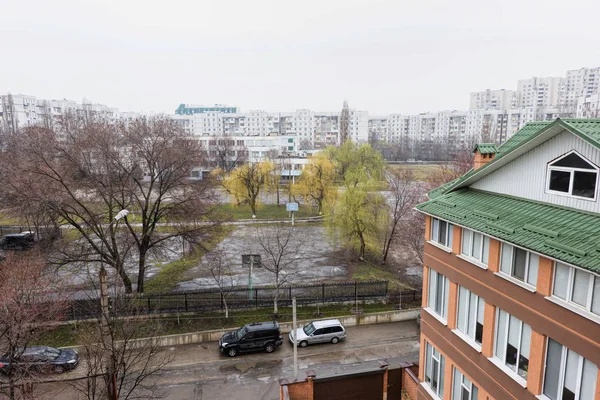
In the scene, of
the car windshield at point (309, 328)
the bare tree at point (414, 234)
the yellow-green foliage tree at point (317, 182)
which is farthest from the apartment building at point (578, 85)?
the car windshield at point (309, 328)

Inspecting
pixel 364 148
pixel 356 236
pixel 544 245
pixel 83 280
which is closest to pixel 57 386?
pixel 83 280

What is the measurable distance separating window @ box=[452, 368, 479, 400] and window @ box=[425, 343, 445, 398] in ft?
2.31

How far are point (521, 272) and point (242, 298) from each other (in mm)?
17639

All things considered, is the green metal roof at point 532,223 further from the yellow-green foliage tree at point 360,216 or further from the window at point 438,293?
the yellow-green foliage tree at point 360,216

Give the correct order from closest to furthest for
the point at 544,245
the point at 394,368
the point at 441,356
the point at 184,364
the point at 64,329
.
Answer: the point at 544,245 < the point at 441,356 < the point at 394,368 < the point at 184,364 < the point at 64,329

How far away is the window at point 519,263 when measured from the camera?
879cm

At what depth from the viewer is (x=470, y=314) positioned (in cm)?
1111

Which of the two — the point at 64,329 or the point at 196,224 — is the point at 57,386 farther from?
the point at 196,224

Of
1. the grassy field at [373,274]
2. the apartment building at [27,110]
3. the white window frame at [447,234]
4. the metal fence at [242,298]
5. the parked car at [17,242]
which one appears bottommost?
the grassy field at [373,274]

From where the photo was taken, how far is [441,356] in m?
12.6

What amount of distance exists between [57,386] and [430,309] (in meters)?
15.1

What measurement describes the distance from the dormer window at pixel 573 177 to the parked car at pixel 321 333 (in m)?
13.3

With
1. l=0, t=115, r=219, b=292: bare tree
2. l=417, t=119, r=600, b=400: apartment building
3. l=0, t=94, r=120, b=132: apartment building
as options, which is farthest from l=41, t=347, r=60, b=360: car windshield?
l=0, t=94, r=120, b=132: apartment building

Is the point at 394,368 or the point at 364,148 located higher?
the point at 364,148
